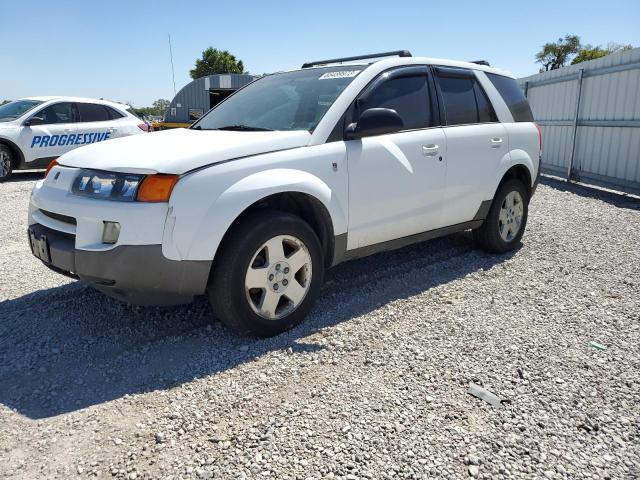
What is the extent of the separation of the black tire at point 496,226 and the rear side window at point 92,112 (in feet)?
31.1

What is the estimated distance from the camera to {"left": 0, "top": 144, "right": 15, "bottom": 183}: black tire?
10538 mm

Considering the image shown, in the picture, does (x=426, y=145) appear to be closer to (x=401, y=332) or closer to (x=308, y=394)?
(x=401, y=332)

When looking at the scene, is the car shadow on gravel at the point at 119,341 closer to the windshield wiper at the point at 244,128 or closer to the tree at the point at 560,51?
the windshield wiper at the point at 244,128

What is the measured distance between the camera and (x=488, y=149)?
4801mm

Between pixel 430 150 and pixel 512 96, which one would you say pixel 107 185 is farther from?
pixel 512 96

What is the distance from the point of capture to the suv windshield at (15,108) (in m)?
10.8

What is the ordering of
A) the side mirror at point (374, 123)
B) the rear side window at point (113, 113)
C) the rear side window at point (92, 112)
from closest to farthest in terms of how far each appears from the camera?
the side mirror at point (374, 123) < the rear side window at point (92, 112) < the rear side window at point (113, 113)

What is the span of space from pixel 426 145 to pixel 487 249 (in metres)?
1.61

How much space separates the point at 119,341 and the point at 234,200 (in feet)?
4.00

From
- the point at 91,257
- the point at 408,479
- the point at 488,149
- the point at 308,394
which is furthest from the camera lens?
the point at 488,149

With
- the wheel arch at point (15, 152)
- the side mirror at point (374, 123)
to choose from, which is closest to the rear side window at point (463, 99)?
the side mirror at point (374, 123)

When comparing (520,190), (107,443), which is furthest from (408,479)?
(520,190)

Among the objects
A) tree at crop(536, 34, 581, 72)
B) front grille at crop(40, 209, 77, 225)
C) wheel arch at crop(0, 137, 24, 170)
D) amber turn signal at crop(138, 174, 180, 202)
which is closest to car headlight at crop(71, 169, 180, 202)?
amber turn signal at crop(138, 174, 180, 202)

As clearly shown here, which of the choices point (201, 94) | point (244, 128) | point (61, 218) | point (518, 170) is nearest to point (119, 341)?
point (61, 218)
